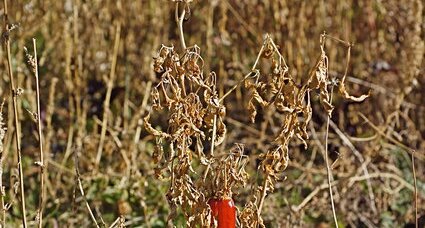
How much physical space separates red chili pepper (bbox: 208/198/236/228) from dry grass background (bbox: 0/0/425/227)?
79 cm

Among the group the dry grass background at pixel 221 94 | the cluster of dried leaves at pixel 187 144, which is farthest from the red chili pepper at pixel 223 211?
the dry grass background at pixel 221 94

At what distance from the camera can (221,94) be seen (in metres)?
3.70

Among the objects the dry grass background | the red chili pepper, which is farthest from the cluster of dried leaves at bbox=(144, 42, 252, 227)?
the dry grass background

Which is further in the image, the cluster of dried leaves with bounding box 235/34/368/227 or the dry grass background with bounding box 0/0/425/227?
the dry grass background with bounding box 0/0/425/227

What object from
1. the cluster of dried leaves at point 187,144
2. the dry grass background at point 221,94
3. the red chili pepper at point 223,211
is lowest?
the dry grass background at point 221,94

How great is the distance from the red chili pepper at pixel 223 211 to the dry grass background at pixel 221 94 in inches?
31.0

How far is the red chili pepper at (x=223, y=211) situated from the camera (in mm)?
1604

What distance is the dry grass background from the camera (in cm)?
292

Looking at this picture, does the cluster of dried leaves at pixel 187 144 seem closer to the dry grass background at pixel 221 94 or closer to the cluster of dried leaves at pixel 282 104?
the cluster of dried leaves at pixel 282 104

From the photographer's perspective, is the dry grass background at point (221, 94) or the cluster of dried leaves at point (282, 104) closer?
the cluster of dried leaves at point (282, 104)

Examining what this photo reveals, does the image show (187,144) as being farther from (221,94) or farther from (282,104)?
(221,94)

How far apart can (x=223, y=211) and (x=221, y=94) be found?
211 cm

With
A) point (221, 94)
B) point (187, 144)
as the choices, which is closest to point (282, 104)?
point (187, 144)

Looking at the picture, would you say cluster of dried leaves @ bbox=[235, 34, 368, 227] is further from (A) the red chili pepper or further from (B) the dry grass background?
(B) the dry grass background
